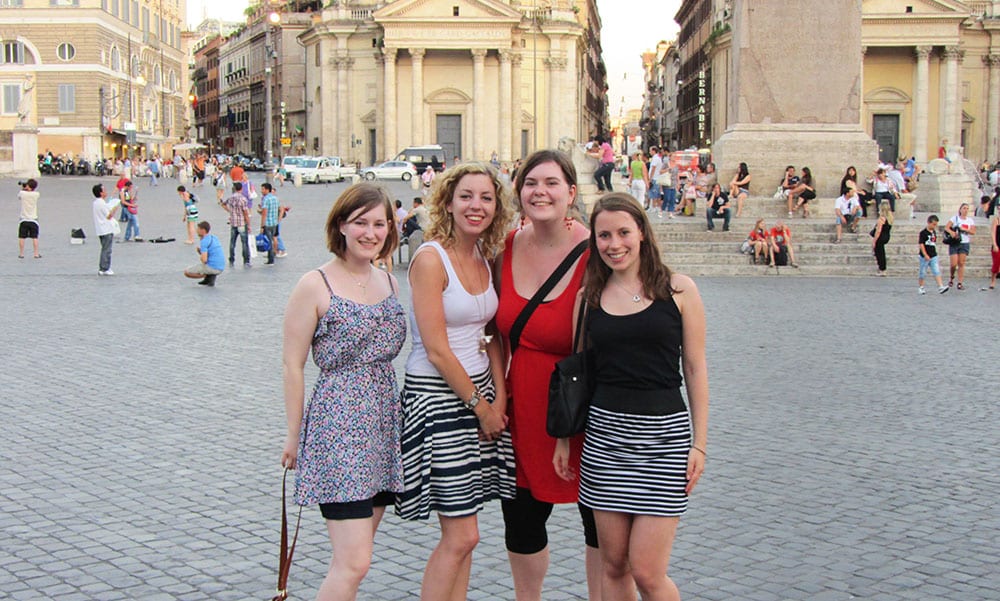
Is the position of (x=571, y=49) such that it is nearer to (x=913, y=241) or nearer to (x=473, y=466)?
(x=913, y=241)

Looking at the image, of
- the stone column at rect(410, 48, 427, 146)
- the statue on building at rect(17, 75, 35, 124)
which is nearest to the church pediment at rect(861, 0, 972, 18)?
the stone column at rect(410, 48, 427, 146)

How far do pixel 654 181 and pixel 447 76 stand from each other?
144ft

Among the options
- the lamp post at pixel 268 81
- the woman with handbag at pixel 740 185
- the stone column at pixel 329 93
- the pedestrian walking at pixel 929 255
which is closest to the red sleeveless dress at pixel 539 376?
the pedestrian walking at pixel 929 255

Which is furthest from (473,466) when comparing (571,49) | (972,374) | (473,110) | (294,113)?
(294,113)

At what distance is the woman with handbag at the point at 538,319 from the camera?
4.17 metres

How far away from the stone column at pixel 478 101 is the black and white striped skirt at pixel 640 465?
6740 cm

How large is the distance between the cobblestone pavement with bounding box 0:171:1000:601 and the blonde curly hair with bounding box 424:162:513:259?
1602 millimetres

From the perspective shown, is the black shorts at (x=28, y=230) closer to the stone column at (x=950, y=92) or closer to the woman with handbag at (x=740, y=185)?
the woman with handbag at (x=740, y=185)

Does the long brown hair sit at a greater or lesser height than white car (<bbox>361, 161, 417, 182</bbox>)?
lesser

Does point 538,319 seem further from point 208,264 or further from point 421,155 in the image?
point 421,155

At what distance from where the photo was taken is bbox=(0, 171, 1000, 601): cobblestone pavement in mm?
5238

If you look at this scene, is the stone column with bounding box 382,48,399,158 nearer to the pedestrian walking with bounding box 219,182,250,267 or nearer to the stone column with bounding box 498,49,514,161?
the stone column with bounding box 498,49,514,161

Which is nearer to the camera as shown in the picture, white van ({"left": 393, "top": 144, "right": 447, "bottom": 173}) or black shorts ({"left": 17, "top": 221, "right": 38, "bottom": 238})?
black shorts ({"left": 17, "top": 221, "right": 38, "bottom": 238})

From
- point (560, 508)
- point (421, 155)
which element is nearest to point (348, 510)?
point (560, 508)
